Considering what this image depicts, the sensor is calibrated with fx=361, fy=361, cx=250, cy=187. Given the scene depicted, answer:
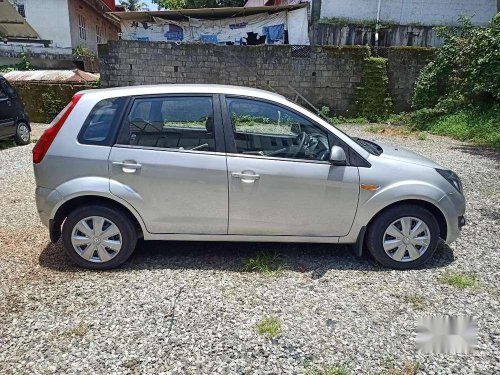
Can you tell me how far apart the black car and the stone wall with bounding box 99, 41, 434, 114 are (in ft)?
16.8

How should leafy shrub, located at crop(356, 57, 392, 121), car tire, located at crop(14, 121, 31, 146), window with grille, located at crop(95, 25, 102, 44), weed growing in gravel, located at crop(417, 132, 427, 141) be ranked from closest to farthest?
car tire, located at crop(14, 121, 31, 146), weed growing in gravel, located at crop(417, 132, 427, 141), leafy shrub, located at crop(356, 57, 392, 121), window with grille, located at crop(95, 25, 102, 44)

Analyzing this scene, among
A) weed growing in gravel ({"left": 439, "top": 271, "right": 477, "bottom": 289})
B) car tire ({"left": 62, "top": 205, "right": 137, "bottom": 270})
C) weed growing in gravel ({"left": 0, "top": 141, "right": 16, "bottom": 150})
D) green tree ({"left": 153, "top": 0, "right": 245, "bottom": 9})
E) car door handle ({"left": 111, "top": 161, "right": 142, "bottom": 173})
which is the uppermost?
green tree ({"left": 153, "top": 0, "right": 245, "bottom": 9})

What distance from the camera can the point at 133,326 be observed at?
8.39 ft

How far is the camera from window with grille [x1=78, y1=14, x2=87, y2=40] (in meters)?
21.0

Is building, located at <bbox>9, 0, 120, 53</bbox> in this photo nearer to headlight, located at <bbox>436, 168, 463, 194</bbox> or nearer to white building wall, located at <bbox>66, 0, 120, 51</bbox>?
white building wall, located at <bbox>66, 0, 120, 51</bbox>

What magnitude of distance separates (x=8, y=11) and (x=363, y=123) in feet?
51.8

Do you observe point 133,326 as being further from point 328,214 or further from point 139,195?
point 328,214

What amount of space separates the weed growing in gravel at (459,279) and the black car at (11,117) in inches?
362

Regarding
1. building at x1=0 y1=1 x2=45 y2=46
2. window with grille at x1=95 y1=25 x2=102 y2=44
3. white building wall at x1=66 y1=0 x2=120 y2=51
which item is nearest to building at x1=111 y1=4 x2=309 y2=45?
building at x1=0 y1=1 x2=45 y2=46

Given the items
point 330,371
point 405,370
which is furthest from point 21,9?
point 405,370

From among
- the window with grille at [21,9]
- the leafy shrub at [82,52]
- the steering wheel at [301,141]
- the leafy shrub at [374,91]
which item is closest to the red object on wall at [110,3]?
the leafy shrub at [82,52]

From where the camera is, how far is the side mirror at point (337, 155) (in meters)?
3.08

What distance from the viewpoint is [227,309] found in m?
2.76

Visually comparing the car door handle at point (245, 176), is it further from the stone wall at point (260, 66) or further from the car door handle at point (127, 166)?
the stone wall at point (260, 66)
